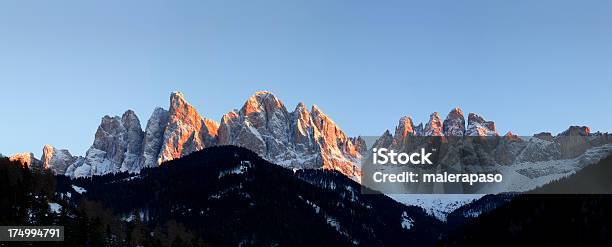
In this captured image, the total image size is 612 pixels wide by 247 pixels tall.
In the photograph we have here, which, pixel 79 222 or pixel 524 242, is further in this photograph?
pixel 524 242

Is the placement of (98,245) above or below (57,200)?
below

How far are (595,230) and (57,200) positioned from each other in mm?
127164

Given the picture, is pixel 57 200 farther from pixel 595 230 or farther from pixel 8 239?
pixel 595 230

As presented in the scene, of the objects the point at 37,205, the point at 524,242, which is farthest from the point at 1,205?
the point at 524,242

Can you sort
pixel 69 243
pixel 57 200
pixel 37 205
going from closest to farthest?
pixel 69 243 → pixel 37 205 → pixel 57 200

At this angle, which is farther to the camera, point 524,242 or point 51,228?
point 524,242

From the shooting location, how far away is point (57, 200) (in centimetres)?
19338

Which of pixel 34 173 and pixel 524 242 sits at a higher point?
pixel 34 173

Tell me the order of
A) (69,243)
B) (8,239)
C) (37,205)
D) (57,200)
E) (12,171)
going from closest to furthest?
1. (8,239)
2. (69,243)
3. (37,205)
4. (12,171)
5. (57,200)

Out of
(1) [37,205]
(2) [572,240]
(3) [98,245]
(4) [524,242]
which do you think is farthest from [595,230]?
(1) [37,205]

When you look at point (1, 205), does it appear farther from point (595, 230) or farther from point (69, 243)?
point (595, 230)

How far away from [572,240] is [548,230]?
9.94 m

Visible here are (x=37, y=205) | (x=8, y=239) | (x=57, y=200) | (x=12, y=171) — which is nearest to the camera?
(x=8, y=239)

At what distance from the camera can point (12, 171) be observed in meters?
181
